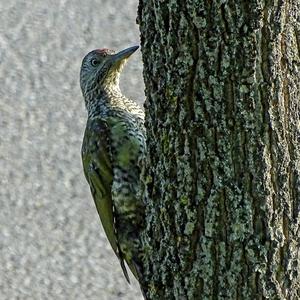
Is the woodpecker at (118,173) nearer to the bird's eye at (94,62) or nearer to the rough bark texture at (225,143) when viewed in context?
the bird's eye at (94,62)

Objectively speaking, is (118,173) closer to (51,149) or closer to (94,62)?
Answer: (94,62)

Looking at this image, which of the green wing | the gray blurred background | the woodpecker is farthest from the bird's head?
the gray blurred background

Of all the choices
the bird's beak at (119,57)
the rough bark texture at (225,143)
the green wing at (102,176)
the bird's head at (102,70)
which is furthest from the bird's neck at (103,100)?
the rough bark texture at (225,143)

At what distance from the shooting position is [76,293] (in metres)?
6.95

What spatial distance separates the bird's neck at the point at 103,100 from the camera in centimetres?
554

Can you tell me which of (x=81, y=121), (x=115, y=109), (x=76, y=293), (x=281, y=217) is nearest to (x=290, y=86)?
(x=281, y=217)

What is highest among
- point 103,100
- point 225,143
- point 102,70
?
point 102,70

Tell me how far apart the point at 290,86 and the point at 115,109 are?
7.00 ft

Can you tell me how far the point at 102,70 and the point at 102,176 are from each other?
93 cm

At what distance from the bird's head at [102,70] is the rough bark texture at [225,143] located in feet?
7.32

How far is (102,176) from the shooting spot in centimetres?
511

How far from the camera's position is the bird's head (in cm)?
583

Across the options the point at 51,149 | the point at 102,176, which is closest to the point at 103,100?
the point at 102,176

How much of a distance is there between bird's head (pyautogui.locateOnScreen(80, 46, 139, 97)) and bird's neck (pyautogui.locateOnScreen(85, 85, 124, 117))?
2cm
